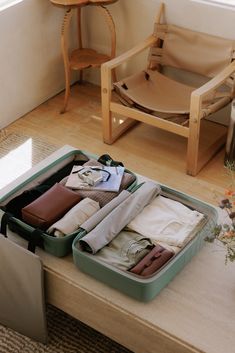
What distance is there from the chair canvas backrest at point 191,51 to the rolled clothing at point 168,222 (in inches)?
51.1

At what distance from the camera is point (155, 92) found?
3.39m

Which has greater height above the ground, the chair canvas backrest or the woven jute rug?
the chair canvas backrest

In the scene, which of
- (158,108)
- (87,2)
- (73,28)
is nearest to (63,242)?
(158,108)

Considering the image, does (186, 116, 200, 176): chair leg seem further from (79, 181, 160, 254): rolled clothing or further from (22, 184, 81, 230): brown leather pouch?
(22, 184, 81, 230): brown leather pouch

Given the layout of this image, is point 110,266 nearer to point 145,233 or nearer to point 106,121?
point 145,233

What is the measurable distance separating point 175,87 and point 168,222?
141 centimetres

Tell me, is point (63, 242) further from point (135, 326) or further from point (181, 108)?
point (181, 108)

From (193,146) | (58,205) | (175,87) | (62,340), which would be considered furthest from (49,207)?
(175,87)

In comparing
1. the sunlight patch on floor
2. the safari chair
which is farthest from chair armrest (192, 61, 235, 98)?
the sunlight patch on floor

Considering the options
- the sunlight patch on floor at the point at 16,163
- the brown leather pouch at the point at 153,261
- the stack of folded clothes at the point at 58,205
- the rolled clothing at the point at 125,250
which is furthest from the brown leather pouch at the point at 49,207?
the sunlight patch on floor at the point at 16,163

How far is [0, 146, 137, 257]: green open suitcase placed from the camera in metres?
2.12

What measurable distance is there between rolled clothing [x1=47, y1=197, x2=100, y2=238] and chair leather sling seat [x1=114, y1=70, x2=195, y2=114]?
1081mm

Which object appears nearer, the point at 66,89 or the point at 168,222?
the point at 168,222

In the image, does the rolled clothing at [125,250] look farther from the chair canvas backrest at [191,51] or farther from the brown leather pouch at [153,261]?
the chair canvas backrest at [191,51]
